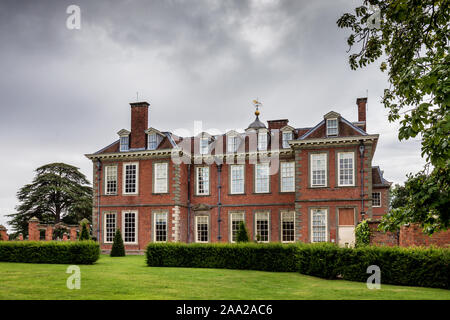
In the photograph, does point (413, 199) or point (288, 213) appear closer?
point (413, 199)

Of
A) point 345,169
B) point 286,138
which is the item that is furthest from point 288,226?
point 286,138

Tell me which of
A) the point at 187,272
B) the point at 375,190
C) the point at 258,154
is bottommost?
the point at 187,272

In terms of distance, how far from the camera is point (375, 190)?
40.8m

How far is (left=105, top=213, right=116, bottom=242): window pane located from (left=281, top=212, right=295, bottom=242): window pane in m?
12.9

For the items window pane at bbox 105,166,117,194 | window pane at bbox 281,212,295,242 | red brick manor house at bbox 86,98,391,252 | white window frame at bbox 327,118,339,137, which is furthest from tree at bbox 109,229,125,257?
white window frame at bbox 327,118,339,137

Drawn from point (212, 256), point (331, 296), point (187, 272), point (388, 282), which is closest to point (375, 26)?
point (331, 296)

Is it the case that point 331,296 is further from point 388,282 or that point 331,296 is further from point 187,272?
point 187,272

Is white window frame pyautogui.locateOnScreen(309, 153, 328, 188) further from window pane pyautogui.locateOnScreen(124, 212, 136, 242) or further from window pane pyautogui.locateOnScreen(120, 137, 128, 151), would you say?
window pane pyautogui.locateOnScreen(120, 137, 128, 151)

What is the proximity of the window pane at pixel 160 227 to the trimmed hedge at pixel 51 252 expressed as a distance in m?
9.21

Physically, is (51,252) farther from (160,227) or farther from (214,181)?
(214,181)

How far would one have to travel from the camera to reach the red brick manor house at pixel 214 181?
28.6 meters

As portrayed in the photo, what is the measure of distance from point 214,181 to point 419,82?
27.1 meters

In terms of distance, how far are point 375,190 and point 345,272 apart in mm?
26259

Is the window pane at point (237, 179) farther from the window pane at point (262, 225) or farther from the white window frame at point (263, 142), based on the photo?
the window pane at point (262, 225)
